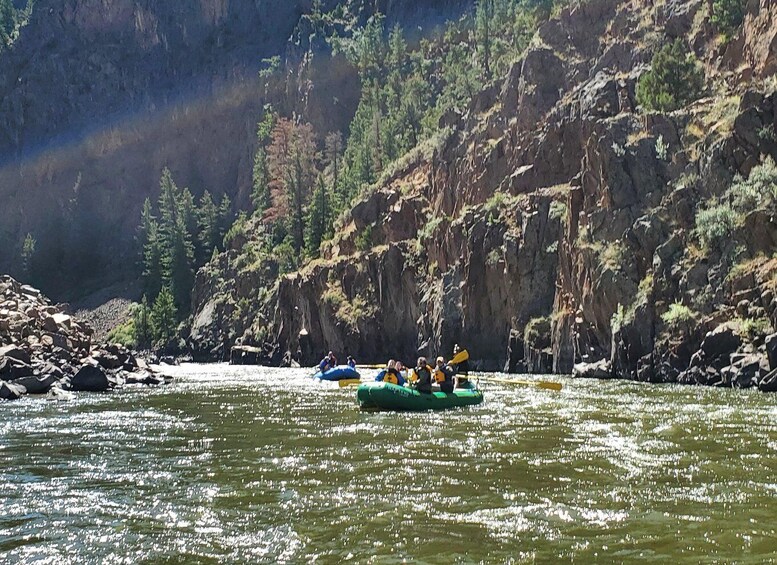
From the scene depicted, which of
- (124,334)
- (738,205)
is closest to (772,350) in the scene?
(738,205)

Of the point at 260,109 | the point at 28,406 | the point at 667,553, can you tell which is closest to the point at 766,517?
the point at 667,553

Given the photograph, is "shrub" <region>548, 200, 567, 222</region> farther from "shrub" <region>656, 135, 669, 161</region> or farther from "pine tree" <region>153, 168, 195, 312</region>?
"pine tree" <region>153, 168, 195, 312</region>

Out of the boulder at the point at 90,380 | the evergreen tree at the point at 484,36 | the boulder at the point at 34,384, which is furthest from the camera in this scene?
the evergreen tree at the point at 484,36

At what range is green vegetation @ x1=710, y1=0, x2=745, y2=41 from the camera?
45.5 metres

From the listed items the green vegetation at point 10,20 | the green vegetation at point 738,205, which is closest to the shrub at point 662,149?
the green vegetation at point 738,205

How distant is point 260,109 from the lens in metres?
115

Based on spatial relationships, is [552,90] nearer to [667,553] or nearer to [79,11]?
[667,553]

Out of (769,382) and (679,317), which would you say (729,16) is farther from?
(769,382)

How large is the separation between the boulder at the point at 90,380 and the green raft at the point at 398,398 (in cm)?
1403

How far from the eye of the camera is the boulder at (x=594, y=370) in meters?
35.5

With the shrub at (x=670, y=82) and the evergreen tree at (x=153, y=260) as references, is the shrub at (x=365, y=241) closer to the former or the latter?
the shrub at (x=670, y=82)

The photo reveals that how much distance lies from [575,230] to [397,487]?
3265cm

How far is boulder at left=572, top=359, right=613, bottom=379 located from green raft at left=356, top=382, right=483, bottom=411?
14.4 meters

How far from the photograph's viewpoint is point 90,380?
3186 centimetres
